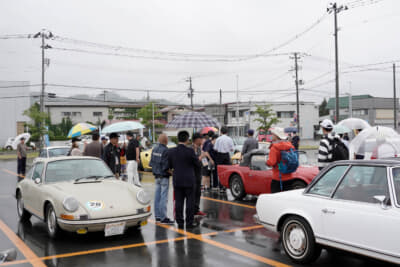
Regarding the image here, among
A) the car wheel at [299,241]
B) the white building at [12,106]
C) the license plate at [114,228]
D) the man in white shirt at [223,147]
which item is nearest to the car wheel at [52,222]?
the license plate at [114,228]

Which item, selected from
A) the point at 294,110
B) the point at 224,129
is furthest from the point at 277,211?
the point at 294,110

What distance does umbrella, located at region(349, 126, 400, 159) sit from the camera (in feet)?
22.9

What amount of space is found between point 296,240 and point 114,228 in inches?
112

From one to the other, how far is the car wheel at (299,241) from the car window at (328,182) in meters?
0.43

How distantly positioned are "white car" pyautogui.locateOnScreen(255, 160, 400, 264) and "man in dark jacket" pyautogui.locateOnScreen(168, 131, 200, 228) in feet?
6.71

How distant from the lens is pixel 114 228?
619 centimetres

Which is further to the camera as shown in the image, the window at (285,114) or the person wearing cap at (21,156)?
the window at (285,114)

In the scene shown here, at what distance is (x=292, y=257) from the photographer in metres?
5.12

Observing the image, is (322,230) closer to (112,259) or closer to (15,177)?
(112,259)

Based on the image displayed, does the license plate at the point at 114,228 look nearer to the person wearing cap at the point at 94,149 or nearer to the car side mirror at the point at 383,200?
the car side mirror at the point at 383,200

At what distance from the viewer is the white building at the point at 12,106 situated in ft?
169

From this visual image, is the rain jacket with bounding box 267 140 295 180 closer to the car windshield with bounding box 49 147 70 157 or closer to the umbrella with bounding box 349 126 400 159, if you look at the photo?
the umbrella with bounding box 349 126 400 159

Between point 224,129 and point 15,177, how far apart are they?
10876 mm

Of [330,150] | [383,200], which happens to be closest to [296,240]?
[383,200]
